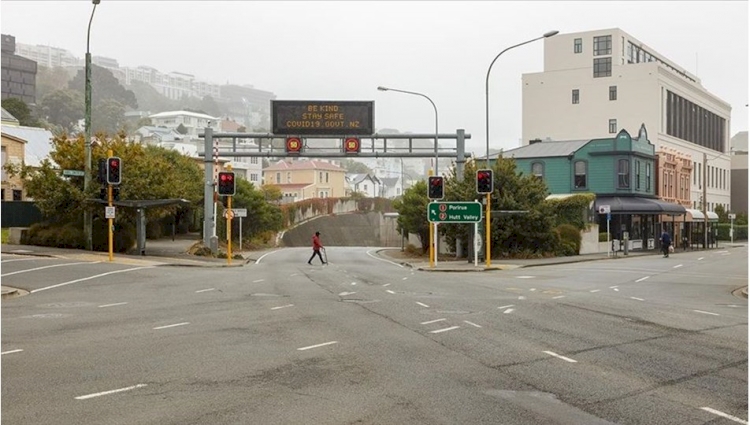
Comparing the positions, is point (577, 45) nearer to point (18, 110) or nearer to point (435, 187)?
Result: point (435, 187)

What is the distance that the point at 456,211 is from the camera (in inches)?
1512

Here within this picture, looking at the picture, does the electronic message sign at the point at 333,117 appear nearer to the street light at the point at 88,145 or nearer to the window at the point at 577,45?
A: the street light at the point at 88,145

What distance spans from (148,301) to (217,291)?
317 cm

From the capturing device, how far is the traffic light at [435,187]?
125 feet

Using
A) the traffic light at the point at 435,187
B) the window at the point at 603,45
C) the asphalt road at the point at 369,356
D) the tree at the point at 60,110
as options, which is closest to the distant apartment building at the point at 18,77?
the tree at the point at 60,110

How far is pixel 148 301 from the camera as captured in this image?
20500 millimetres

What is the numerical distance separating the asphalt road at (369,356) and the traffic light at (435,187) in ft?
46.8

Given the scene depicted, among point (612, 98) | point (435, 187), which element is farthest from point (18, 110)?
point (435, 187)

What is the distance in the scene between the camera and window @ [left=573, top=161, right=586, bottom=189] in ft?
199

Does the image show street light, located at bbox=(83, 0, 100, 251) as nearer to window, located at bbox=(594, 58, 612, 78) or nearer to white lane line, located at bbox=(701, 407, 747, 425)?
white lane line, located at bbox=(701, 407, 747, 425)

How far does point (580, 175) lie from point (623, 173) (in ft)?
10.0

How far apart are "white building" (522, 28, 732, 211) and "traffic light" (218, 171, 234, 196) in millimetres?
55922

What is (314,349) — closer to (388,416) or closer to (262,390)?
(262,390)

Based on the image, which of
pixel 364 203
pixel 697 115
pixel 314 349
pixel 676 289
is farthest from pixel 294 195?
pixel 314 349
